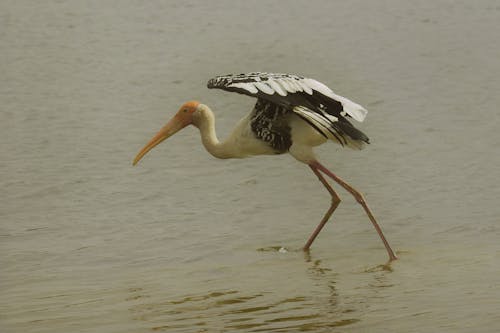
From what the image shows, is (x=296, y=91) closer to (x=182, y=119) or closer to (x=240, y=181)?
(x=182, y=119)

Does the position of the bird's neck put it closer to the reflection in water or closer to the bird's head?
the bird's head

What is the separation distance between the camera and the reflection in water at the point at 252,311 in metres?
7.15

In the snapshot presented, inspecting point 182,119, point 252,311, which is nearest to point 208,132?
point 182,119

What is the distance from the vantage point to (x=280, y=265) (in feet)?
29.5

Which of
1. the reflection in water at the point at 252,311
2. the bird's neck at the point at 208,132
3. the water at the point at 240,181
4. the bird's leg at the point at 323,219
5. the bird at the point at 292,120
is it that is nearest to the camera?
the reflection in water at the point at 252,311

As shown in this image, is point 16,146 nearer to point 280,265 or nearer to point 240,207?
point 240,207

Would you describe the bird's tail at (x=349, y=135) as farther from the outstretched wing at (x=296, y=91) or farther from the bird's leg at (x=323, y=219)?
the bird's leg at (x=323, y=219)

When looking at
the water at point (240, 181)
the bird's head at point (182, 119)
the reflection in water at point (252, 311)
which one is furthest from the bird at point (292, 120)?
the reflection in water at point (252, 311)

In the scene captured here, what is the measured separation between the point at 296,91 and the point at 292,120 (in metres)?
0.34

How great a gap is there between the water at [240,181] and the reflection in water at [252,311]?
0.9 inches

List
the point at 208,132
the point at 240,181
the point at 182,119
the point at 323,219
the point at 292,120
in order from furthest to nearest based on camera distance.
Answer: the point at 240,181, the point at 182,119, the point at 208,132, the point at 323,219, the point at 292,120

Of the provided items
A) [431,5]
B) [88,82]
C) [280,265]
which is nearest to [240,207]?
[280,265]

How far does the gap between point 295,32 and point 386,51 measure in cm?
181

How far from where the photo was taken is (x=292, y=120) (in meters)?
9.41
